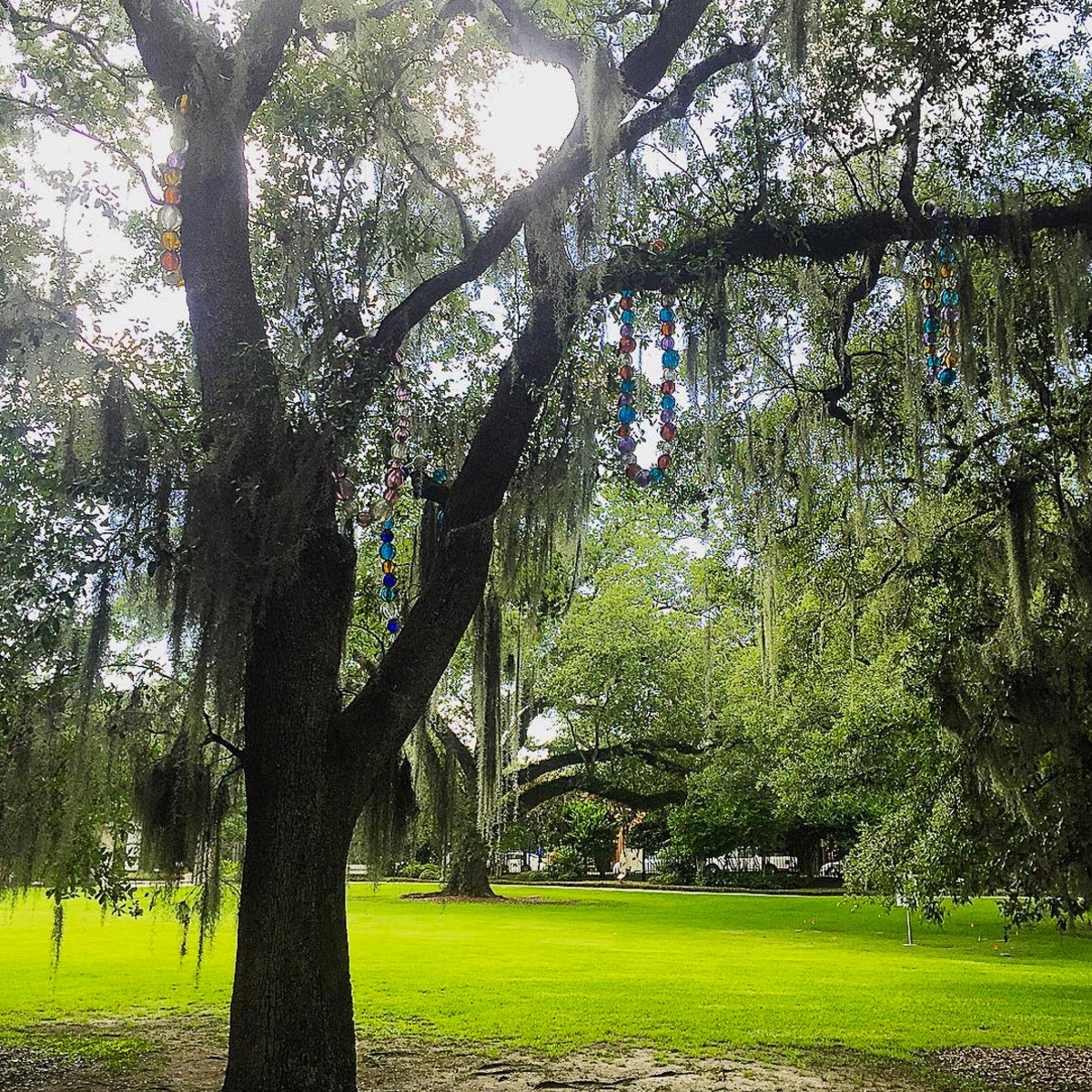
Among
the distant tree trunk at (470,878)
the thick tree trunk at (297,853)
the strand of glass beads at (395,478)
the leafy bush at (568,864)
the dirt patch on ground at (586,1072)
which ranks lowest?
the leafy bush at (568,864)

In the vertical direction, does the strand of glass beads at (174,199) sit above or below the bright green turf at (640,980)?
above

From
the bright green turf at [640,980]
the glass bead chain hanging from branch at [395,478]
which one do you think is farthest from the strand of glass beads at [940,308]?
the bright green turf at [640,980]

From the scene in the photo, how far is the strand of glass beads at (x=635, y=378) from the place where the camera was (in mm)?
5383

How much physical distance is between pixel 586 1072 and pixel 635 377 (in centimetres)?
375

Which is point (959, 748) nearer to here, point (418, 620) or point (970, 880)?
point (970, 880)

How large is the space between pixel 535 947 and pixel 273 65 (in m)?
9.06

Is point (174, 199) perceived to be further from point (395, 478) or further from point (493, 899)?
point (493, 899)

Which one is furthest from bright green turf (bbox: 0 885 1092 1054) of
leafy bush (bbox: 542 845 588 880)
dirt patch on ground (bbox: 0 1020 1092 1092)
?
leafy bush (bbox: 542 845 588 880)

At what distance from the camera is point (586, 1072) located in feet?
17.7

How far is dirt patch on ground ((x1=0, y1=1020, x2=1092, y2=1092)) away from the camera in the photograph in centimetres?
511

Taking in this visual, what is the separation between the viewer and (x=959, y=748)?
243 inches

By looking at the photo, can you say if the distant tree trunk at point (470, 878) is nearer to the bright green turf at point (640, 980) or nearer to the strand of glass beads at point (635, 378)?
the bright green turf at point (640, 980)

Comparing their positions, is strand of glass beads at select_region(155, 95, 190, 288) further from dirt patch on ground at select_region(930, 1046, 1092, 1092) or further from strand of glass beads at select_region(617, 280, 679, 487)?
dirt patch on ground at select_region(930, 1046, 1092, 1092)

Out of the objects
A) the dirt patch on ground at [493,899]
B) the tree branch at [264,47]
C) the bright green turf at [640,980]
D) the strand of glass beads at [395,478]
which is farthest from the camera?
the dirt patch on ground at [493,899]
